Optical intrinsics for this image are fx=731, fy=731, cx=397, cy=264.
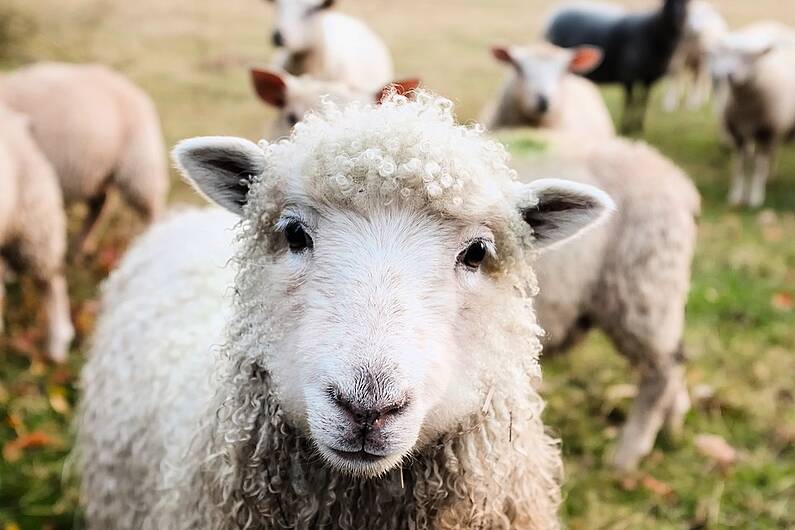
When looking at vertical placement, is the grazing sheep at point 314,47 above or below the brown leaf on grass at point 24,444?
above

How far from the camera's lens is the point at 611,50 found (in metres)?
11.1

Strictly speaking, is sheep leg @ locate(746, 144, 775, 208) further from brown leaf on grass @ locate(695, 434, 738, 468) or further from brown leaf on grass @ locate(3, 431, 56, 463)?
brown leaf on grass @ locate(3, 431, 56, 463)

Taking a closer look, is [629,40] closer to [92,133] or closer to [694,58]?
[694,58]

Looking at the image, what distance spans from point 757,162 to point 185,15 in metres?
12.3

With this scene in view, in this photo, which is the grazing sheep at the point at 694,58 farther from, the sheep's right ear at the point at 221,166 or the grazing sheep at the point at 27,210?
the sheep's right ear at the point at 221,166

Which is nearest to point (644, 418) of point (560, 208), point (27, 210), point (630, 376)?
point (630, 376)

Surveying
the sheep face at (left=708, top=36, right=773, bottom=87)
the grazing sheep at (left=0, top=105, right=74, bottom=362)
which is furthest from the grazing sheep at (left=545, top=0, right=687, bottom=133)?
the grazing sheep at (left=0, top=105, right=74, bottom=362)

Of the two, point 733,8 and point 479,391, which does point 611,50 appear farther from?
point 733,8

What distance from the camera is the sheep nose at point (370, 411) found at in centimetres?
147

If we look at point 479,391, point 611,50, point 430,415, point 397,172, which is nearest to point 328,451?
point 430,415

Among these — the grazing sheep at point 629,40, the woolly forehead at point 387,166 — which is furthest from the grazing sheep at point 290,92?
the grazing sheep at point 629,40

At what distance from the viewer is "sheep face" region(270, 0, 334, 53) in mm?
6004

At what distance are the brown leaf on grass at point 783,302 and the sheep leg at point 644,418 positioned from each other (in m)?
2.23

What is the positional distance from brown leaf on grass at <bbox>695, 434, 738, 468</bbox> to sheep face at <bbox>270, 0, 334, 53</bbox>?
14.0 feet
